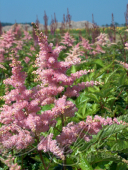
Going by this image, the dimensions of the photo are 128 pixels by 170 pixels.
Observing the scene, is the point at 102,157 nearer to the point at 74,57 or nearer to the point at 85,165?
the point at 85,165

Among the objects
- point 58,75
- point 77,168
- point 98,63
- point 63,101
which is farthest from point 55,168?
point 98,63

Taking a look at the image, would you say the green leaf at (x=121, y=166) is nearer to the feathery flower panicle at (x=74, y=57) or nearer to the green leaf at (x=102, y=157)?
the green leaf at (x=102, y=157)

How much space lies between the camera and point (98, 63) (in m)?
4.32

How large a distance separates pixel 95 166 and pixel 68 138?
0.38m

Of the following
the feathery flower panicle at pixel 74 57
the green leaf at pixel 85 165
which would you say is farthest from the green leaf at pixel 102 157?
the feathery flower panicle at pixel 74 57

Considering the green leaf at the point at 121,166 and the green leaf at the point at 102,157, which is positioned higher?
the green leaf at the point at 102,157

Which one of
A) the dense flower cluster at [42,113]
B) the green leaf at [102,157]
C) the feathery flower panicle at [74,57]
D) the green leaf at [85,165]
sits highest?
the feathery flower panicle at [74,57]

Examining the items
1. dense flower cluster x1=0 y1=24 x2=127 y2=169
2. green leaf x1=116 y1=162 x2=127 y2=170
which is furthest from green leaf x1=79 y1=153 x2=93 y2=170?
green leaf x1=116 y1=162 x2=127 y2=170

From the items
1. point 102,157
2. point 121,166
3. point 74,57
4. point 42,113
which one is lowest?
point 121,166

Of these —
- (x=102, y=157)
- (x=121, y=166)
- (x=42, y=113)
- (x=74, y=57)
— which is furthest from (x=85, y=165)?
(x=74, y=57)

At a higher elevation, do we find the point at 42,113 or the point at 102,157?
the point at 42,113

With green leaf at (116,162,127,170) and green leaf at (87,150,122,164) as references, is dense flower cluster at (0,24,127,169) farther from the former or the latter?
green leaf at (116,162,127,170)

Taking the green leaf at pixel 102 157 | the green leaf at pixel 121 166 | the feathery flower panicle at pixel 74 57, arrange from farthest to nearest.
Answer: the feathery flower panicle at pixel 74 57, the green leaf at pixel 121 166, the green leaf at pixel 102 157

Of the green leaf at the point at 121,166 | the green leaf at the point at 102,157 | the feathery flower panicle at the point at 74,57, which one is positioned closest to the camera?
the green leaf at the point at 102,157
